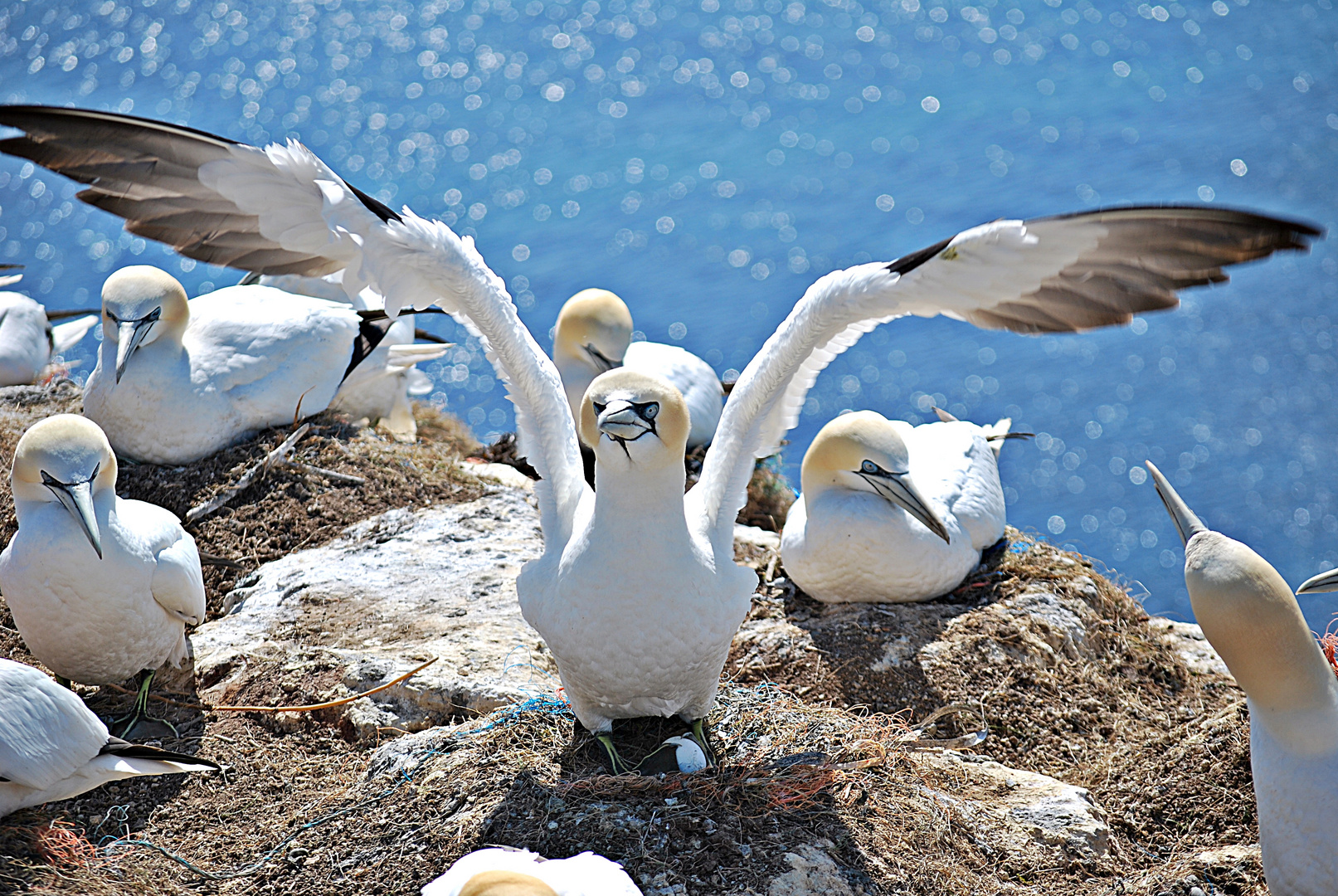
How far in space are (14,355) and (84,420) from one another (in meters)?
3.03

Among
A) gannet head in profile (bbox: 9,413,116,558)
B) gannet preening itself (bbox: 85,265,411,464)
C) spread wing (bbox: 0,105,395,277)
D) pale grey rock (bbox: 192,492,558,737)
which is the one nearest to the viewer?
spread wing (bbox: 0,105,395,277)

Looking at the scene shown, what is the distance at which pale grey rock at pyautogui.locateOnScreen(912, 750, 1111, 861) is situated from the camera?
316cm

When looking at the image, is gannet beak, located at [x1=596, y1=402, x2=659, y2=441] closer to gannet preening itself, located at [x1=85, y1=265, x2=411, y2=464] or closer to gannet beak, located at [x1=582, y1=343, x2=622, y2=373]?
gannet beak, located at [x1=582, y1=343, x2=622, y2=373]

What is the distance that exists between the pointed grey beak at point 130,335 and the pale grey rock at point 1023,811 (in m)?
3.52

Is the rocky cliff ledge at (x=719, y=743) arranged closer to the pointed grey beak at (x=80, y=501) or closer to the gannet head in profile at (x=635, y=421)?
the pointed grey beak at (x=80, y=501)

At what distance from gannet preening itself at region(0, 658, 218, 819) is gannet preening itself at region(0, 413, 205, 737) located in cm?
45

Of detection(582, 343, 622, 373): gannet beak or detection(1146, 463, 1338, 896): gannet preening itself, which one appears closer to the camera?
detection(1146, 463, 1338, 896): gannet preening itself

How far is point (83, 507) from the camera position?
11.1 feet

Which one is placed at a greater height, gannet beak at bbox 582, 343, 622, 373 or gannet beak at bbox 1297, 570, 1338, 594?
gannet beak at bbox 1297, 570, 1338, 594

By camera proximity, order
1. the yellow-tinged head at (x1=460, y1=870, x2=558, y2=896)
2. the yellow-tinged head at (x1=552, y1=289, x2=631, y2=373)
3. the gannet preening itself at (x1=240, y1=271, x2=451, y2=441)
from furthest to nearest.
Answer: the gannet preening itself at (x1=240, y1=271, x2=451, y2=441) < the yellow-tinged head at (x1=552, y1=289, x2=631, y2=373) < the yellow-tinged head at (x1=460, y1=870, x2=558, y2=896)

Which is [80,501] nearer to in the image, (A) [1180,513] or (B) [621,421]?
(B) [621,421]

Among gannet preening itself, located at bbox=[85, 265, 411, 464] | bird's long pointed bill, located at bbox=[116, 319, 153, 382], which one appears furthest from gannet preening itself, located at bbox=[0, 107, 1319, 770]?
gannet preening itself, located at bbox=[85, 265, 411, 464]

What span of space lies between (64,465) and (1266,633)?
344cm

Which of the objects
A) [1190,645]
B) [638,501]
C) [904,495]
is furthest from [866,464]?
[1190,645]
